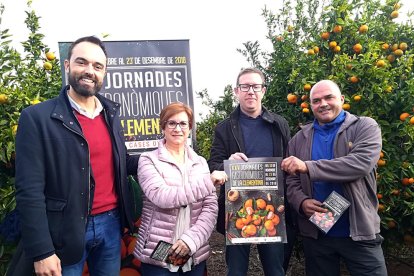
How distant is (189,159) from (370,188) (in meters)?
1.27

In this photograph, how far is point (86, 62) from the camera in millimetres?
2297

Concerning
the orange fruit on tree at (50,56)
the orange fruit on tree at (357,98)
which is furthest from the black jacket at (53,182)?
the orange fruit on tree at (357,98)

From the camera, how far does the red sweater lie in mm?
2287

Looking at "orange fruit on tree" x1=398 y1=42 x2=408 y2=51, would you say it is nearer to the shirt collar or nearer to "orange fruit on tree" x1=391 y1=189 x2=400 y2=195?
"orange fruit on tree" x1=391 y1=189 x2=400 y2=195

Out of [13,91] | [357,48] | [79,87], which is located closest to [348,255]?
[357,48]

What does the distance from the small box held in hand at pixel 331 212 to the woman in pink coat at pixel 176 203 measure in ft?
2.31

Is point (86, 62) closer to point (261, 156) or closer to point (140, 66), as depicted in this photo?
point (140, 66)

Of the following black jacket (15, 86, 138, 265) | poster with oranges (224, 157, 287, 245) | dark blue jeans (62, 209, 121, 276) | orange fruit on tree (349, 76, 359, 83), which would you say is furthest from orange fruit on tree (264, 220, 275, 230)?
orange fruit on tree (349, 76, 359, 83)

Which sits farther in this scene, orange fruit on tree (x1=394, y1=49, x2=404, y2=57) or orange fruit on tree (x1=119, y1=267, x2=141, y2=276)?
orange fruit on tree (x1=394, y1=49, x2=404, y2=57)

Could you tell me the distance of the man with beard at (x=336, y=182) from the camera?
252cm

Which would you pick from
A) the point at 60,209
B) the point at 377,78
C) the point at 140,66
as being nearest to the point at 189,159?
the point at 60,209

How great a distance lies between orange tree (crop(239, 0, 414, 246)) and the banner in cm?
109

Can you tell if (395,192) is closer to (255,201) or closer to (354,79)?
(354,79)

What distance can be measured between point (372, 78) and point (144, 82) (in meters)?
2.03
